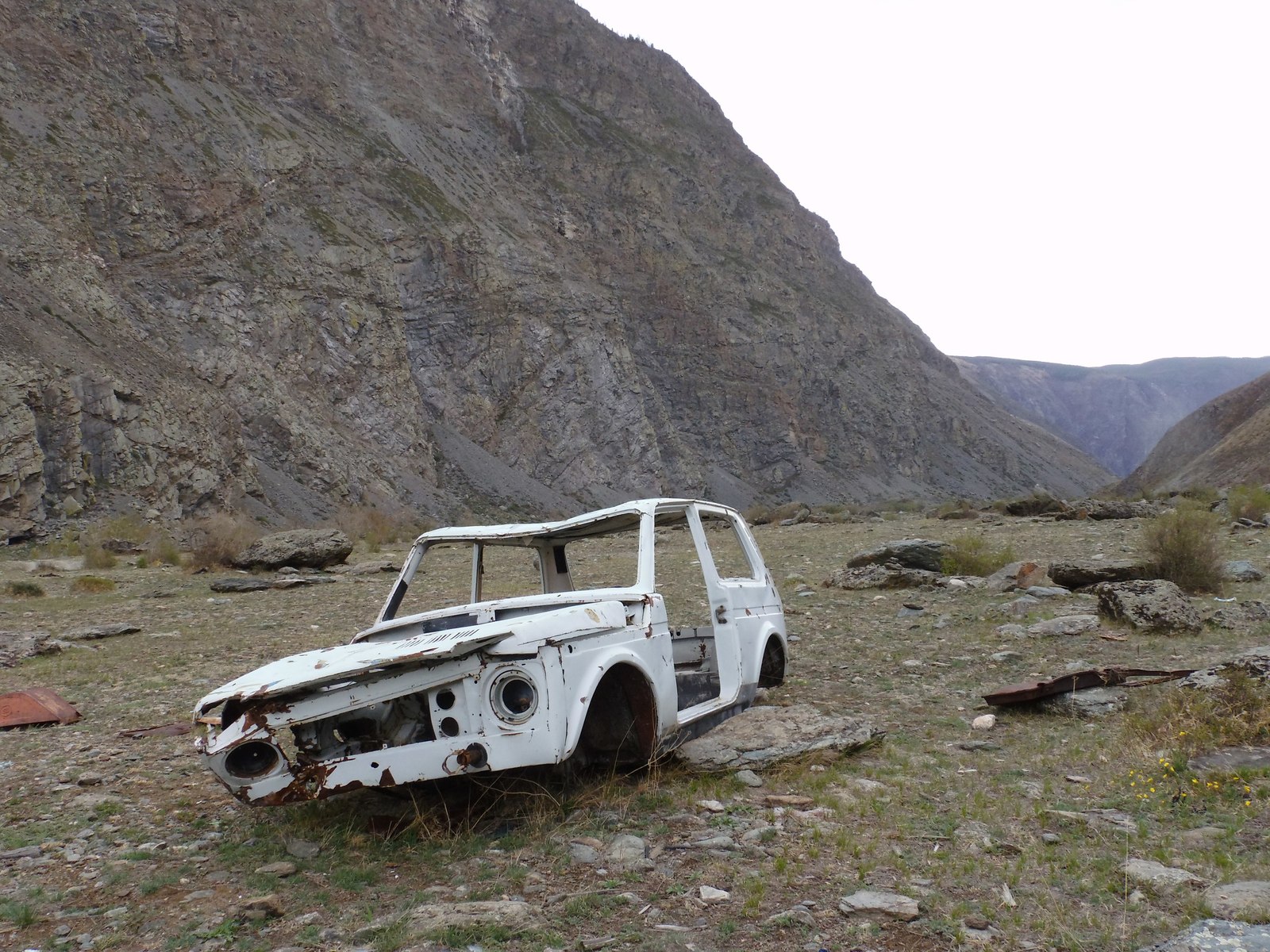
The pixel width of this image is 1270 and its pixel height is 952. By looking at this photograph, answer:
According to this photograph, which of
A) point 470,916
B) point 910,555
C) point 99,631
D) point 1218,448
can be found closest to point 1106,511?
point 910,555

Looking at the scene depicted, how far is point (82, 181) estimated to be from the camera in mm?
36531

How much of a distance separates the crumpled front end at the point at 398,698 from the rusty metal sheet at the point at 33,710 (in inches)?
134

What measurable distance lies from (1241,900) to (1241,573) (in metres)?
10.3

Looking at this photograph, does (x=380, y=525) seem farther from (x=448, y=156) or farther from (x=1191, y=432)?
(x=1191, y=432)

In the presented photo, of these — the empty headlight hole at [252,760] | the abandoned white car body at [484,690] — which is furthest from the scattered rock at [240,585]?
the empty headlight hole at [252,760]

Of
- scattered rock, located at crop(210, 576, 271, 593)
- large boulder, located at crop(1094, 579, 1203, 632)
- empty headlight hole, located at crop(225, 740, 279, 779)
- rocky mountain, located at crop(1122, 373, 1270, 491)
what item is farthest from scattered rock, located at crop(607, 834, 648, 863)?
rocky mountain, located at crop(1122, 373, 1270, 491)

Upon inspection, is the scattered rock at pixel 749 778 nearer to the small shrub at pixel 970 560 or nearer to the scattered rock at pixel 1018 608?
the scattered rock at pixel 1018 608

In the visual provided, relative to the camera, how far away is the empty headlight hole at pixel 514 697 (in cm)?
376

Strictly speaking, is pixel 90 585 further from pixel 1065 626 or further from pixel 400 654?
pixel 1065 626

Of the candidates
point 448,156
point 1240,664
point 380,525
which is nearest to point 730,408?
point 448,156

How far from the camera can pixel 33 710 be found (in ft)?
21.3

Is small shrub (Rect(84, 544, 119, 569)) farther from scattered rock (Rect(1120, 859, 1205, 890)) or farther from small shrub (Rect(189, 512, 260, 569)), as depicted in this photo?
scattered rock (Rect(1120, 859, 1205, 890))

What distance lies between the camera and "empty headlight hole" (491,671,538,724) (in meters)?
3.76

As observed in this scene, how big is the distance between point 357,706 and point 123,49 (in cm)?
4800
